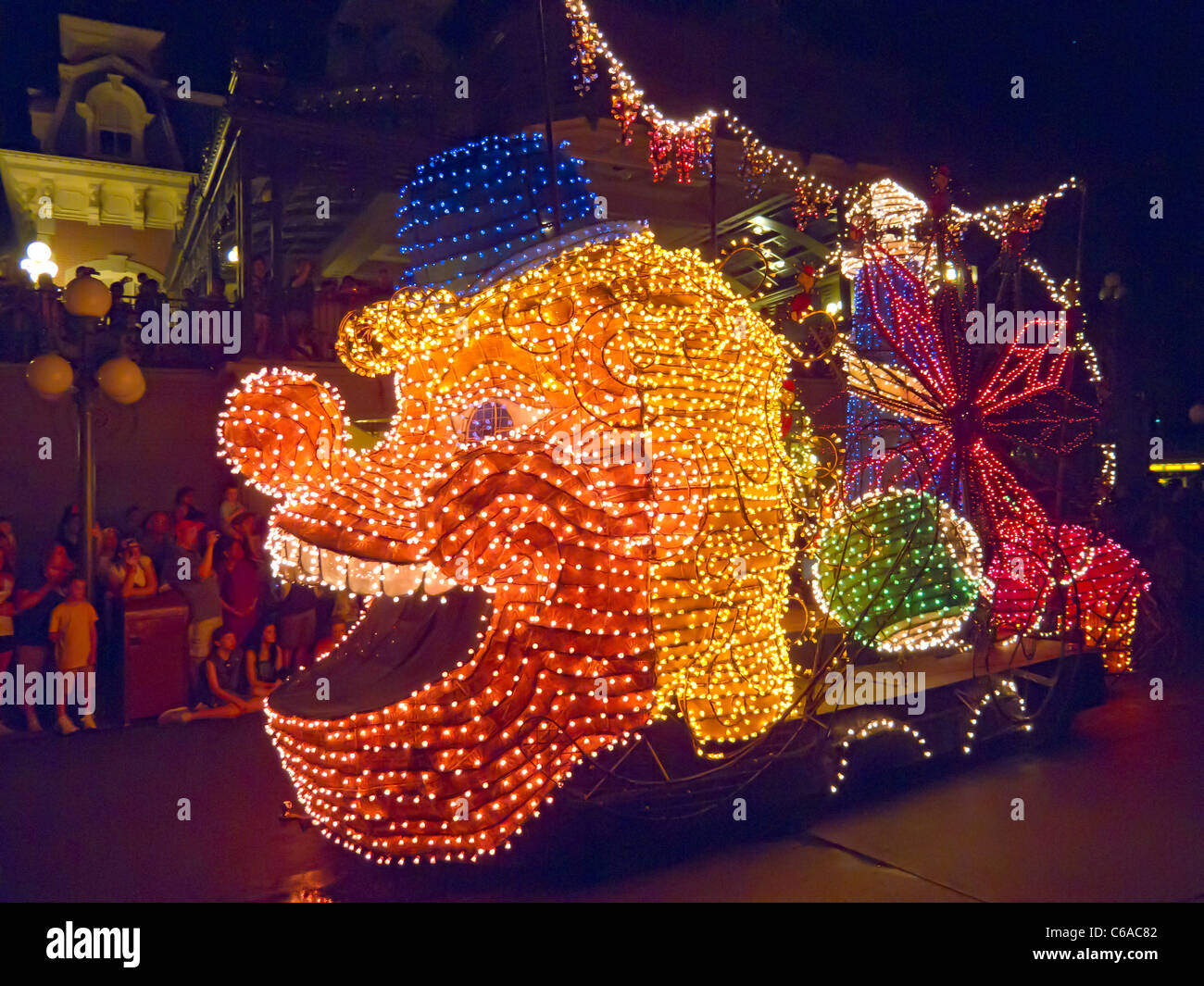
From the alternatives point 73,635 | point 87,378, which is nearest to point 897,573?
point 73,635

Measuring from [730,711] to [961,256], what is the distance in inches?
140

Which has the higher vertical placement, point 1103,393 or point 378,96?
point 378,96

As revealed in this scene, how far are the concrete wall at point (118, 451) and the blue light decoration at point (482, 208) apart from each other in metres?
6.29

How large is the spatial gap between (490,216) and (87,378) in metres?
6.01

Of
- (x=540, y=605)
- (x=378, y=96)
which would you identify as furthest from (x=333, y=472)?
(x=378, y=96)

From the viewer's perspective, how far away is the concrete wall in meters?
9.13

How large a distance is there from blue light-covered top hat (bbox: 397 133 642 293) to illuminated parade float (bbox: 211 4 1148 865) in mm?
16

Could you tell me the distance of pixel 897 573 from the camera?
4969 millimetres

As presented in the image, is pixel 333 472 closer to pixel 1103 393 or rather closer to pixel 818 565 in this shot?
pixel 818 565

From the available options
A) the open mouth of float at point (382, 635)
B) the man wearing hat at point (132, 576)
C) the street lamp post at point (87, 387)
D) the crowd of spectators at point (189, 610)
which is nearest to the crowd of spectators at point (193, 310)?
the street lamp post at point (87, 387)

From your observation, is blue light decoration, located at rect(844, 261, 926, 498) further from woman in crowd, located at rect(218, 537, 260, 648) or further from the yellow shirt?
the yellow shirt

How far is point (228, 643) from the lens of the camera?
26.6 ft

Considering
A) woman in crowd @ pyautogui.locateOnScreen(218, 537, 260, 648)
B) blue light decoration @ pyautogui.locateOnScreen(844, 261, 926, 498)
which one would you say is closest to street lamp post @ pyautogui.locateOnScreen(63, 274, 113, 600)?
woman in crowd @ pyautogui.locateOnScreen(218, 537, 260, 648)

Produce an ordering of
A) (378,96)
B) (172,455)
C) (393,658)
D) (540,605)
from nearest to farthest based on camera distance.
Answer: (540,605) → (393,658) → (172,455) → (378,96)
